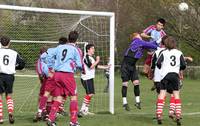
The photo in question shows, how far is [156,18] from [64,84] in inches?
1347

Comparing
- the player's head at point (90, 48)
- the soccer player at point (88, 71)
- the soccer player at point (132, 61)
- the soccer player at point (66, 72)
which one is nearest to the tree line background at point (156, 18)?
the soccer player at point (132, 61)

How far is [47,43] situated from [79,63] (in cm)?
519

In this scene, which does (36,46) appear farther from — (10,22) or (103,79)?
(103,79)

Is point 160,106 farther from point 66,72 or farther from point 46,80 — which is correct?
point 46,80

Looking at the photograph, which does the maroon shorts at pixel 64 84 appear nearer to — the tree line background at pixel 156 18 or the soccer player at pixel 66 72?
the soccer player at pixel 66 72

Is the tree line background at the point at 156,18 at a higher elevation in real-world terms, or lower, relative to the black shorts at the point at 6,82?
higher

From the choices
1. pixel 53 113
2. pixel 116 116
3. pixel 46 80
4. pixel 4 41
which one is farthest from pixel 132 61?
pixel 53 113

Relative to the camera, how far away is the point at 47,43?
16.9 metres

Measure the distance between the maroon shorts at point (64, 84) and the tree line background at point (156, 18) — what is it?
2971cm

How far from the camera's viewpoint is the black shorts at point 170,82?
42.3 feet

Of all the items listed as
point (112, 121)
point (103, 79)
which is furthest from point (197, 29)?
point (112, 121)

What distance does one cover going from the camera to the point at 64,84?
1180cm

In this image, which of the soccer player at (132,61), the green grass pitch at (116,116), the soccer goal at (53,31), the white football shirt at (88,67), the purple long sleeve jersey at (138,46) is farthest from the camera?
the soccer player at (132,61)

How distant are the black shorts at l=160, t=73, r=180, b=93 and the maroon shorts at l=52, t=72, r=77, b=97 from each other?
238 centimetres
